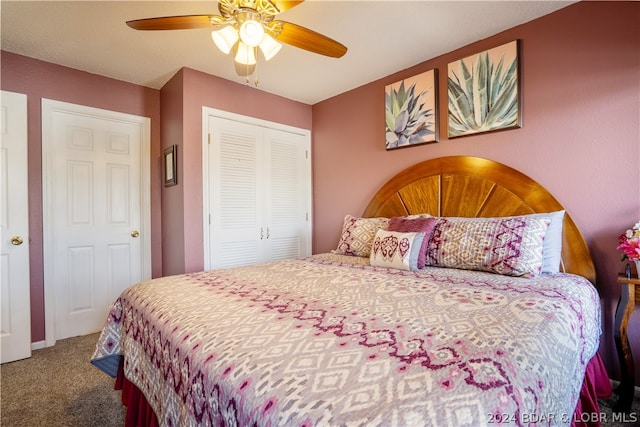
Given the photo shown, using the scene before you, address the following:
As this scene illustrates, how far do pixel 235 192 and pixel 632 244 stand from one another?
287 centimetres

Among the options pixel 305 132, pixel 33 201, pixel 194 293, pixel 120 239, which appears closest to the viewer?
pixel 194 293

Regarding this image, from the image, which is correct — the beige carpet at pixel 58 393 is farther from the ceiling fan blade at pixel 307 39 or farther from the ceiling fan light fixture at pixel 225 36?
the ceiling fan blade at pixel 307 39

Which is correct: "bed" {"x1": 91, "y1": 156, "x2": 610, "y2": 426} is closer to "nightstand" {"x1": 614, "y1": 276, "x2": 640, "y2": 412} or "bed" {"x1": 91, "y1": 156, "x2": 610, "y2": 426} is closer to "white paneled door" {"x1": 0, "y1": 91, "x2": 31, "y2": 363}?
"nightstand" {"x1": 614, "y1": 276, "x2": 640, "y2": 412}

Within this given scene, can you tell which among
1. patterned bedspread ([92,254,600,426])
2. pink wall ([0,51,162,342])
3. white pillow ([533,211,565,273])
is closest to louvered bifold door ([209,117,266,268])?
pink wall ([0,51,162,342])

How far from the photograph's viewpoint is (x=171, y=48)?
243 cm

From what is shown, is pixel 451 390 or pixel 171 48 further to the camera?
pixel 171 48

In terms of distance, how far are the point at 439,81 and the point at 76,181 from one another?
328 centimetres

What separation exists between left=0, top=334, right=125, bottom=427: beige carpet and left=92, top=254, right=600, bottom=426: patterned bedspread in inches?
11.2

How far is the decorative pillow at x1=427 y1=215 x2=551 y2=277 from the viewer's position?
177 centimetres

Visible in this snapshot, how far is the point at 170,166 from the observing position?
9.71ft

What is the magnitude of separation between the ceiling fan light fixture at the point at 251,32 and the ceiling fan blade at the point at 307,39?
5.2 inches

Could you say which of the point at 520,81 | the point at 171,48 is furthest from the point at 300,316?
the point at 171,48

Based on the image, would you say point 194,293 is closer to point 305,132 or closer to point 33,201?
point 33,201

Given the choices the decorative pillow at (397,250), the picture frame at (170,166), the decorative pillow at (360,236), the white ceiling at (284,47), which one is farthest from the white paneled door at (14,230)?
the decorative pillow at (397,250)
